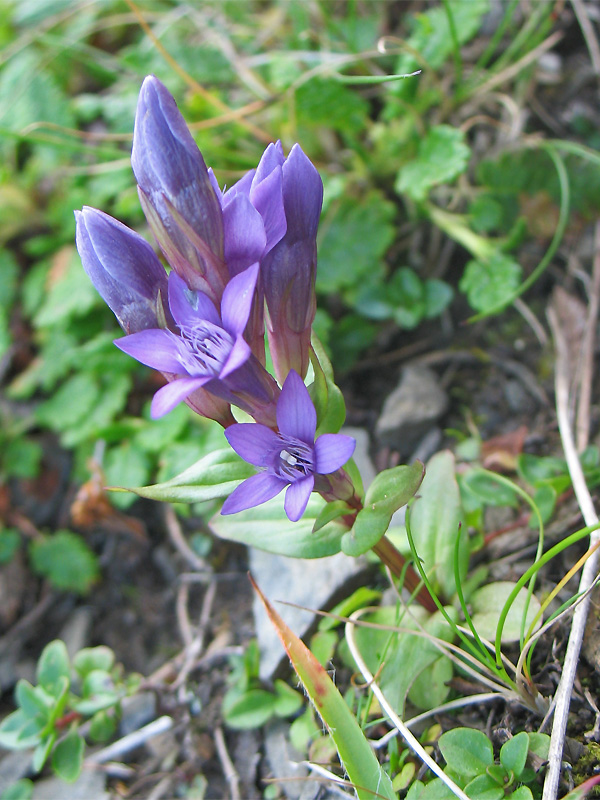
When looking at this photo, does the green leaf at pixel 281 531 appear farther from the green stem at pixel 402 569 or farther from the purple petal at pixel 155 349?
the purple petal at pixel 155 349

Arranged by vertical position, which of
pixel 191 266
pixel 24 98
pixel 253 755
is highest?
pixel 24 98

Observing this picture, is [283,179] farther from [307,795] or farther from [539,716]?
[307,795]

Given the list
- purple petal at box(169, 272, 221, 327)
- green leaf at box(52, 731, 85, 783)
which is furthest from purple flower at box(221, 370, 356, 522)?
green leaf at box(52, 731, 85, 783)

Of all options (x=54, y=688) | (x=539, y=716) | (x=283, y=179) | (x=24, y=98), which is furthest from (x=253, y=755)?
(x=24, y=98)

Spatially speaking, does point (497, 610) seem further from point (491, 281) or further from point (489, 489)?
point (491, 281)

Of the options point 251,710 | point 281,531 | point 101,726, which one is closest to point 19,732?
Result: point 101,726

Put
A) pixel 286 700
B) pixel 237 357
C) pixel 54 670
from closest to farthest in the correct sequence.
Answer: pixel 237 357, pixel 286 700, pixel 54 670
